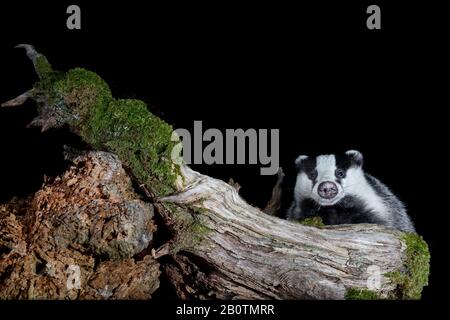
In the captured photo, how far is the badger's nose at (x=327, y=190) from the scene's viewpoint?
4.07 m

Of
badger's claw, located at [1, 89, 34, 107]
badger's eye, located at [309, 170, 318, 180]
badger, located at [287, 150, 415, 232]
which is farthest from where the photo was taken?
badger's eye, located at [309, 170, 318, 180]

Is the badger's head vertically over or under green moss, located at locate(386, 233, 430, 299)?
over

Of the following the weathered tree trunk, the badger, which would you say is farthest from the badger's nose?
the weathered tree trunk

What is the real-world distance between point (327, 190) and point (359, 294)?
1.09m

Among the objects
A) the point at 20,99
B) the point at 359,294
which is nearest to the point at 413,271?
the point at 359,294

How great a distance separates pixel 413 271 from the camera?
3.31 m

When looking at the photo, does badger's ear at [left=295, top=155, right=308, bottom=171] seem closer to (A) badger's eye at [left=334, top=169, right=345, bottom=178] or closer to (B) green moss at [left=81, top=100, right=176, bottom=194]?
(A) badger's eye at [left=334, top=169, right=345, bottom=178]

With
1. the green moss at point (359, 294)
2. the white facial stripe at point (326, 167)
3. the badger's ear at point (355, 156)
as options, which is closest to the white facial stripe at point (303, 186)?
the white facial stripe at point (326, 167)

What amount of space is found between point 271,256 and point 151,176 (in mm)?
880

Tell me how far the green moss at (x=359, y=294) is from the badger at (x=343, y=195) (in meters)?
0.90

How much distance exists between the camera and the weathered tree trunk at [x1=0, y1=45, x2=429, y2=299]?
3.19m

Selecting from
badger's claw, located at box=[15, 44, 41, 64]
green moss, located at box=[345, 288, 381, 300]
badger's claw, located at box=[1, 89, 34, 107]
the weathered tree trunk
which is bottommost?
green moss, located at box=[345, 288, 381, 300]

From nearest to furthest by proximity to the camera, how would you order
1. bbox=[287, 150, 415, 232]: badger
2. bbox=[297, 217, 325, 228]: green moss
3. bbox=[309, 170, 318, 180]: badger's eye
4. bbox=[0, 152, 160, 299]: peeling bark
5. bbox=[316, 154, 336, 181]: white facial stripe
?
1. bbox=[0, 152, 160, 299]: peeling bark
2. bbox=[297, 217, 325, 228]: green moss
3. bbox=[287, 150, 415, 232]: badger
4. bbox=[316, 154, 336, 181]: white facial stripe
5. bbox=[309, 170, 318, 180]: badger's eye

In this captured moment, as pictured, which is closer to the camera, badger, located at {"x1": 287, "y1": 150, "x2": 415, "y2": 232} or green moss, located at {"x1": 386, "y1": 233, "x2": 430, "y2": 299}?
green moss, located at {"x1": 386, "y1": 233, "x2": 430, "y2": 299}
